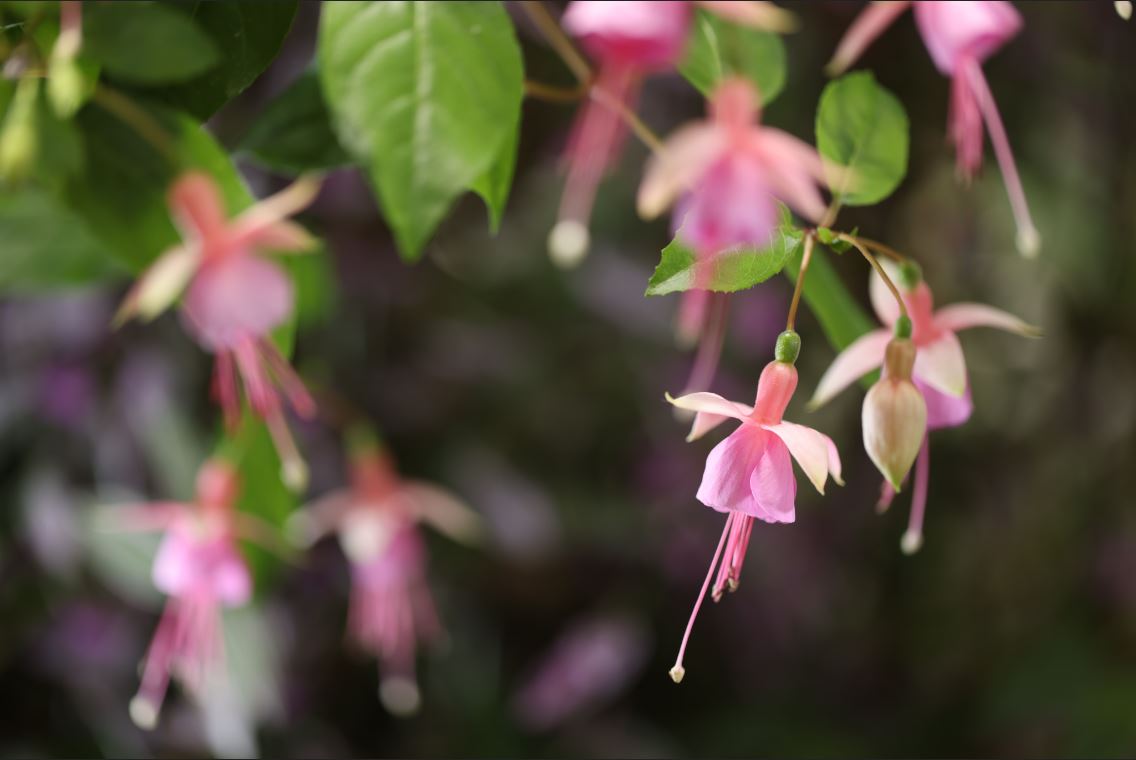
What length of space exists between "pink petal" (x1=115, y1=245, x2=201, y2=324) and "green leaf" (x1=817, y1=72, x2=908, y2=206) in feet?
0.52

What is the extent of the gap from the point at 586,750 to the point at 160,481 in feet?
1.34

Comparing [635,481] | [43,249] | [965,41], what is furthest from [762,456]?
[635,481]

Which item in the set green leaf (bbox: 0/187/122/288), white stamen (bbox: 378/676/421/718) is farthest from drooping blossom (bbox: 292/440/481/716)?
green leaf (bbox: 0/187/122/288)

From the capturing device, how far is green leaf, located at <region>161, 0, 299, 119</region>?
291mm

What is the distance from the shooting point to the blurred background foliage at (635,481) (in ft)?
2.76

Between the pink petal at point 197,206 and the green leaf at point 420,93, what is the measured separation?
0.23 feet

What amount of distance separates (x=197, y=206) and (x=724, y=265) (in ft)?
0.46

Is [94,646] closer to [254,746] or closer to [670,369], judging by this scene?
[254,746]

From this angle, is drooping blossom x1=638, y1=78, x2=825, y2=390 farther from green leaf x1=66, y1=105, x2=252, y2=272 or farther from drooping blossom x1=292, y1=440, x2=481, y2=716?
drooping blossom x1=292, y1=440, x2=481, y2=716

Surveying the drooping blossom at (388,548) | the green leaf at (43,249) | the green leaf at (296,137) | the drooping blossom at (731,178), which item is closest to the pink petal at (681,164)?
the drooping blossom at (731,178)

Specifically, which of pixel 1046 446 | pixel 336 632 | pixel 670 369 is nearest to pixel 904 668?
pixel 1046 446

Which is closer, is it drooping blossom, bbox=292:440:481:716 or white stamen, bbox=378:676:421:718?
drooping blossom, bbox=292:440:481:716

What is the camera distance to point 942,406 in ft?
1.00

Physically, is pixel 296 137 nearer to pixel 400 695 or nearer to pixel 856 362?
pixel 856 362
